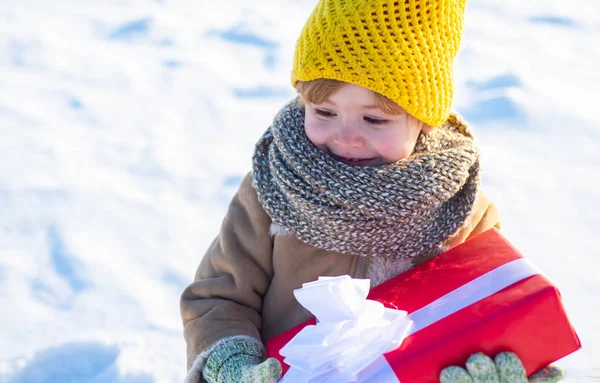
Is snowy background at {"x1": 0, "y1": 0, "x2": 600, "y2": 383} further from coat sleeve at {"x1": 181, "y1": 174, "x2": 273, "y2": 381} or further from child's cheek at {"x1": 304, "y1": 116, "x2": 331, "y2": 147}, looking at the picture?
child's cheek at {"x1": 304, "y1": 116, "x2": 331, "y2": 147}

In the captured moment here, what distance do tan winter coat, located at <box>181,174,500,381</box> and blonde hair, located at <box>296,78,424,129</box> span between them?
1.01ft

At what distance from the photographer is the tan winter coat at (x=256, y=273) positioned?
68.9 inches

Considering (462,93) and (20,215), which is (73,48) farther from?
(462,93)

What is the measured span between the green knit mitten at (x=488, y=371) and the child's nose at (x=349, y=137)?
0.51 meters

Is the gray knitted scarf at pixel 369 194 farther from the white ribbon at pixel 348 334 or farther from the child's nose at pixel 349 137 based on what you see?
the white ribbon at pixel 348 334

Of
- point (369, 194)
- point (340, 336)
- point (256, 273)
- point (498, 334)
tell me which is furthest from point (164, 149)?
point (498, 334)

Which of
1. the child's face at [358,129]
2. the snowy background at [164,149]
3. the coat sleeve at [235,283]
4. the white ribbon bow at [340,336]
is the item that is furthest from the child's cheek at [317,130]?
the snowy background at [164,149]

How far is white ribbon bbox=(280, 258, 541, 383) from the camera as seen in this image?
1388 millimetres

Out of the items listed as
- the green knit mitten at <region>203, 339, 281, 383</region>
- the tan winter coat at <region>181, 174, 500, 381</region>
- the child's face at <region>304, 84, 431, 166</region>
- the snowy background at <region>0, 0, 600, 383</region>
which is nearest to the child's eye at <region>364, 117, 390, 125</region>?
the child's face at <region>304, 84, 431, 166</region>

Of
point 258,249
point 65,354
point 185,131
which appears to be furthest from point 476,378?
point 185,131

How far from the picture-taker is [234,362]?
1.66 m

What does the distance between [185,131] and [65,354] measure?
1516 millimetres

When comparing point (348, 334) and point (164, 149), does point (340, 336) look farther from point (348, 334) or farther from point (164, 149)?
point (164, 149)

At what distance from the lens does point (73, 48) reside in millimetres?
4512
